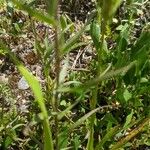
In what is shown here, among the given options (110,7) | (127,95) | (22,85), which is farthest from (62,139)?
(110,7)

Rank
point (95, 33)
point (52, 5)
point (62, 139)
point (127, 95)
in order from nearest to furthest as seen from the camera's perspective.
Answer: point (52, 5), point (62, 139), point (127, 95), point (95, 33)

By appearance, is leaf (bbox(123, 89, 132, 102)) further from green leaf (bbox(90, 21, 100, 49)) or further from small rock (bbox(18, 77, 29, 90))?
small rock (bbox(18, 77, 29, 90))

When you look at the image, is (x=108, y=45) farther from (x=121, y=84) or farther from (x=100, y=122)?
(x=100, y=122)

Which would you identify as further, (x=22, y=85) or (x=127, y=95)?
(x=22, y=85)

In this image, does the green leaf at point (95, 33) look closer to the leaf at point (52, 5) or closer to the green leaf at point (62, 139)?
the green leaf at point (62, 139)

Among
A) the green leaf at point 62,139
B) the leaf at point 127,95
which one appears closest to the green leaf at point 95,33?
the leaf at point 127,95

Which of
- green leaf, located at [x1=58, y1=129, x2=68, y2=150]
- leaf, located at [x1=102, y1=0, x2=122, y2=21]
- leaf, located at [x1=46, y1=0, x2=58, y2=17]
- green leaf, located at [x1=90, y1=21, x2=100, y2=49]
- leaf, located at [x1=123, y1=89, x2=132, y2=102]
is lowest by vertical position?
green leaf, located at [x1=58, y1=129, x2=68, y2=150]

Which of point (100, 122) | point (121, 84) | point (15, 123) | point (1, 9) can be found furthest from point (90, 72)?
point (1, 9)

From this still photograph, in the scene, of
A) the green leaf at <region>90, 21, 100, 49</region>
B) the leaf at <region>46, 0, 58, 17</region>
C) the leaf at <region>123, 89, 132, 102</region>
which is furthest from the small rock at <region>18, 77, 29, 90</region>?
the leaf at <region>46, 0, 58, 17</region>

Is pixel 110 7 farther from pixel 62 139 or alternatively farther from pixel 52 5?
pixel 62 139

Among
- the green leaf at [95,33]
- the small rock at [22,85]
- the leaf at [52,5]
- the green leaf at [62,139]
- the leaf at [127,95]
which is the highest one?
the leaf at [52,5]

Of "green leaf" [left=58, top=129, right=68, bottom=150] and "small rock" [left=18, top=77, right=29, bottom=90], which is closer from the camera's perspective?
"green leaf" [left=58, top=129, right=68, bottom=150]
